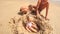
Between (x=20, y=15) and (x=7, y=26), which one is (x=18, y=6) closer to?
(x=20, y=15)

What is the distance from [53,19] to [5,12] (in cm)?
40

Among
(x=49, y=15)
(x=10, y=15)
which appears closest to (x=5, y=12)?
Result: (x=10, y=15)

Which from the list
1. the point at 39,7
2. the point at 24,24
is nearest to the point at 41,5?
the point at 39,7

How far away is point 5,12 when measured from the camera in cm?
177

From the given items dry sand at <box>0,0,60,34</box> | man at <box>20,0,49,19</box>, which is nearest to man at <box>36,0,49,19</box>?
man at <box>20,0,49,19</box>

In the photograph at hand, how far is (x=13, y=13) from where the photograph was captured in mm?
1764

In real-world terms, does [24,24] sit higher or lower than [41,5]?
lower

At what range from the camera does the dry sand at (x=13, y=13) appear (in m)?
1.64

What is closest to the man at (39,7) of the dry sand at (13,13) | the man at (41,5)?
the man at (41,5)

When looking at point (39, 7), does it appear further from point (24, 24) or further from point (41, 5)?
point (24, 24)

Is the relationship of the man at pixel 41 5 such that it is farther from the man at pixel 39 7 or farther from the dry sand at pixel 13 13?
the dry sand at pixel 13 13

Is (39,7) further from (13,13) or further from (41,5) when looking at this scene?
(13,13)

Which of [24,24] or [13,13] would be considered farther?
[13,13]

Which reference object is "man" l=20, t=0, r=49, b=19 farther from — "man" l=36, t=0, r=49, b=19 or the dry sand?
the dry sand
